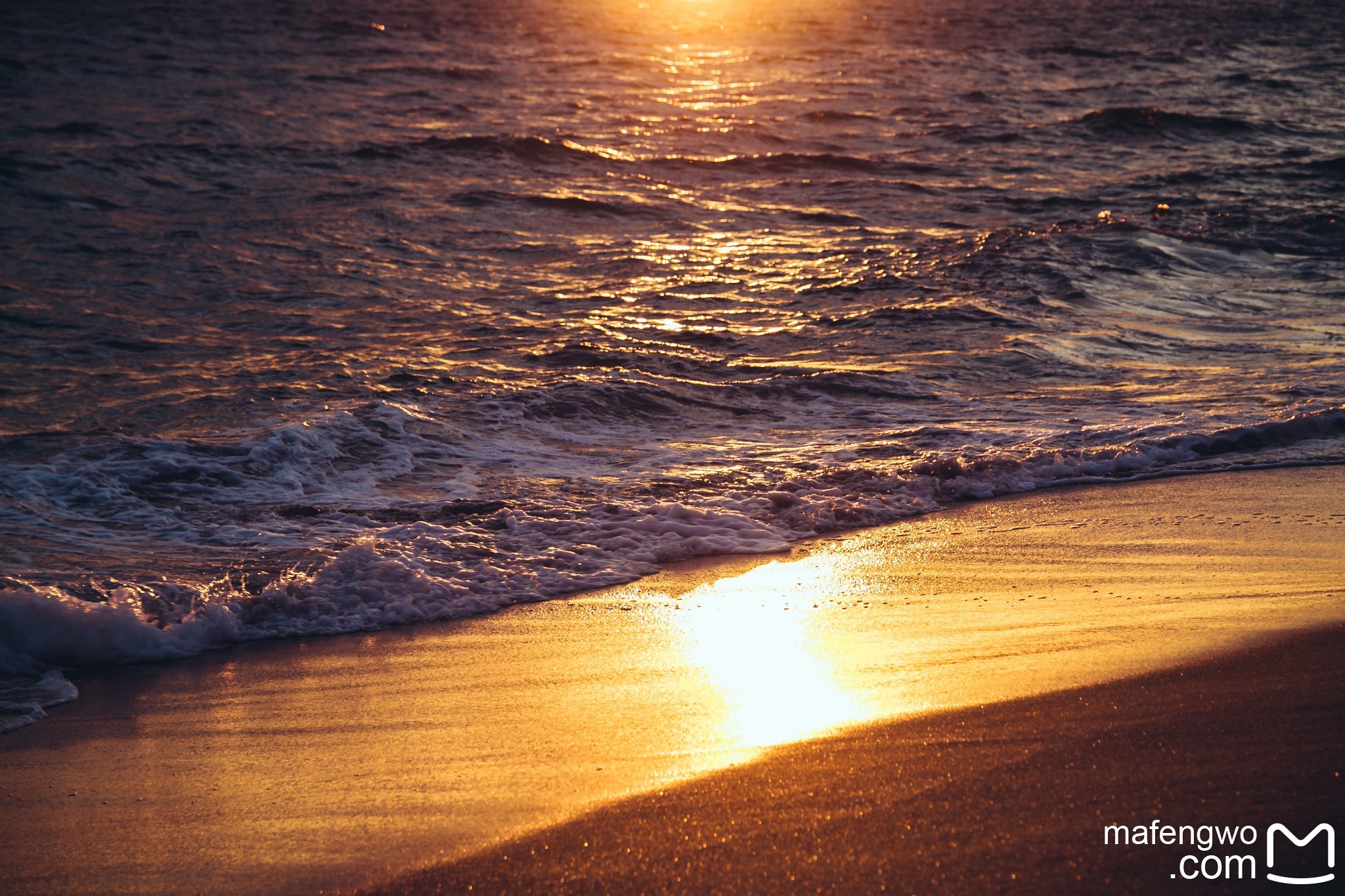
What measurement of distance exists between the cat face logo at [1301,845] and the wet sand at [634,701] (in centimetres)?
26

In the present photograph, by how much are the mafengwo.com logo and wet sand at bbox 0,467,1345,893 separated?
6.3 inches

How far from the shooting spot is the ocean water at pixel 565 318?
4852 mm

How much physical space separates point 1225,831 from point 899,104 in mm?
18710

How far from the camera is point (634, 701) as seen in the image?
3338mm

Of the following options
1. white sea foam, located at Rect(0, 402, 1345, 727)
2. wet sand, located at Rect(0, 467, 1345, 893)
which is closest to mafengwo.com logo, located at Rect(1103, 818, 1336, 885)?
wet sand, located at Rect(0, 467, 1345, 893)

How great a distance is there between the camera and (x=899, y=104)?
1956cm

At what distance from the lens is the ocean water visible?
15.9ft

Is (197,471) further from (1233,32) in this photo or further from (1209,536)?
(1233,32)

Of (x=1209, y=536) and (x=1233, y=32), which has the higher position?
(x=1233, y=32)

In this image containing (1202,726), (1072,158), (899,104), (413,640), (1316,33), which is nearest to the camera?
(1202,726)

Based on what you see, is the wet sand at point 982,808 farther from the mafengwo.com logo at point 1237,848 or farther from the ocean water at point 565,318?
the ocean water at point 565,318

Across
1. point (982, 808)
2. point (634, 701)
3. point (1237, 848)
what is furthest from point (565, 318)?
point (1237, 848)

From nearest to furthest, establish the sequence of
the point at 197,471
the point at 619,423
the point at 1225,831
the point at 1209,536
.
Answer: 1. the point at 1225,831
2. the point at 1209,536
3. the point at 197,471
4. the point at 619,423

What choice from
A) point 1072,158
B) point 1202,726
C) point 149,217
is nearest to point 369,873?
point 1202,726
